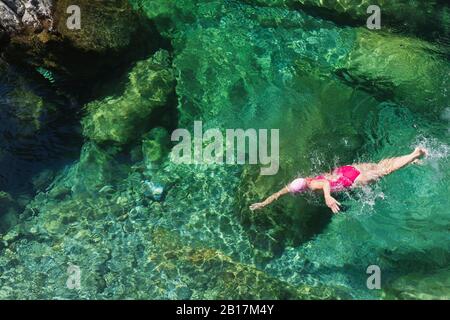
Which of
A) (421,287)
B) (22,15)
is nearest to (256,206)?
(421,287)

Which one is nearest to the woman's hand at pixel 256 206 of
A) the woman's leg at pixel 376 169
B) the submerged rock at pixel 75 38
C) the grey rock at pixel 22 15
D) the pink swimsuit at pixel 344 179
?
the pink swimsuit at pixel 344 179

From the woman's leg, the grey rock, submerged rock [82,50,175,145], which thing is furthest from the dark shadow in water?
the woman's leg

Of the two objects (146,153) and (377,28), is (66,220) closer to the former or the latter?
(146,153)

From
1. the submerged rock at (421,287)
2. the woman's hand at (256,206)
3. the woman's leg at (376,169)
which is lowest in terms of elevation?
the submerged rock at (421,287)

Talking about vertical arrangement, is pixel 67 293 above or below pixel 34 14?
below

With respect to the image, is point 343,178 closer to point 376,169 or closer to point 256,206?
point 376,169

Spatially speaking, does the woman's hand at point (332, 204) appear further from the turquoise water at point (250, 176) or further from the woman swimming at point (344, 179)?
the turquoise water at point (250, 176)
